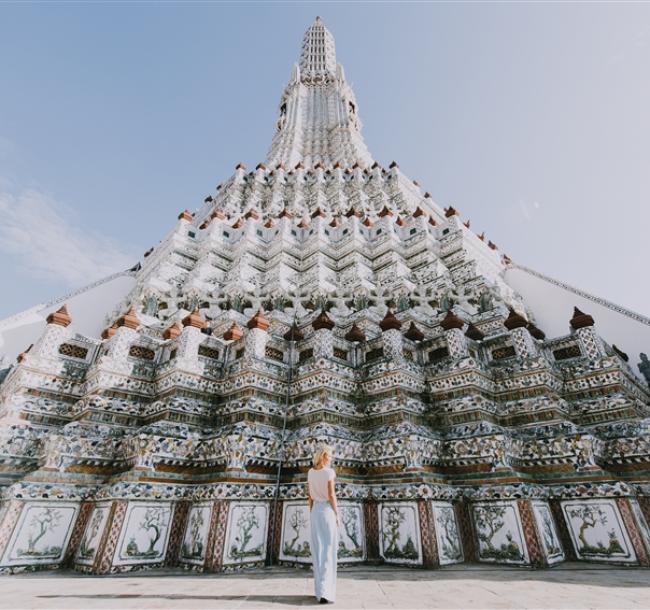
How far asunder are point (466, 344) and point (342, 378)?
2728 millimetres

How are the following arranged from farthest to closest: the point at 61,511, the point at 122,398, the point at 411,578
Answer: the point at 122,398 → the point at 61,511 → the point at 411,578

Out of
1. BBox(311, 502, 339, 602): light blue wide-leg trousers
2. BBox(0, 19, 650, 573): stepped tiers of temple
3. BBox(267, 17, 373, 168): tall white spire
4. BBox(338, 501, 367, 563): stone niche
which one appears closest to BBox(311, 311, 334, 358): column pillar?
BBox(0, 19, 650, 573): stepped tiers of temple

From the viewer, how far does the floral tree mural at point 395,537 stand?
17.4 feet

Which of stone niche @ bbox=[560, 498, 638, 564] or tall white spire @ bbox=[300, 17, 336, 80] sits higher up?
tall white spire @ bbox=[300, 17, 336, 80]

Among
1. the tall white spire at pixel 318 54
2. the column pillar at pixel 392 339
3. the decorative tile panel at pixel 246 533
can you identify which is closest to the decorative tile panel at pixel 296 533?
the decorative tile panel at pixel 246 533

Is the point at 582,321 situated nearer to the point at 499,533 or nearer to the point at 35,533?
the point at 499,533

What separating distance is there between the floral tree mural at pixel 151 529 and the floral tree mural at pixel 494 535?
463cm

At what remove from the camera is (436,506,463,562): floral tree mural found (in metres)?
5.34

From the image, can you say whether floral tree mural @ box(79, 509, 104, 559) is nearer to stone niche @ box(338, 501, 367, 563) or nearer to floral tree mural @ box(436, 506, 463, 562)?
stone niche @ box(338, 501, 367, 563)

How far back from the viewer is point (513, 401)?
285 inches

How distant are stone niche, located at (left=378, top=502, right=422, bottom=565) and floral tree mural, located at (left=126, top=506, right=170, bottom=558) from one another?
3.19 metres

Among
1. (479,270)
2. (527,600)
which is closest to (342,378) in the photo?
(527,600)

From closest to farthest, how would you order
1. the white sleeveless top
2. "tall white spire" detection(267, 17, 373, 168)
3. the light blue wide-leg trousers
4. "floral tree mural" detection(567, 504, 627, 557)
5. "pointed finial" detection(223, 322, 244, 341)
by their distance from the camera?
the light blue wide-leg trousers < the white sleeveless top < "floral tree mural" detection(567, 504, 627, 557) < "pointed finial" detection(223, 322, 244, 341) < "tall white spire" detection(267, 17, 373, 168)

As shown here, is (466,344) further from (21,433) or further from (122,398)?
(21,433)
